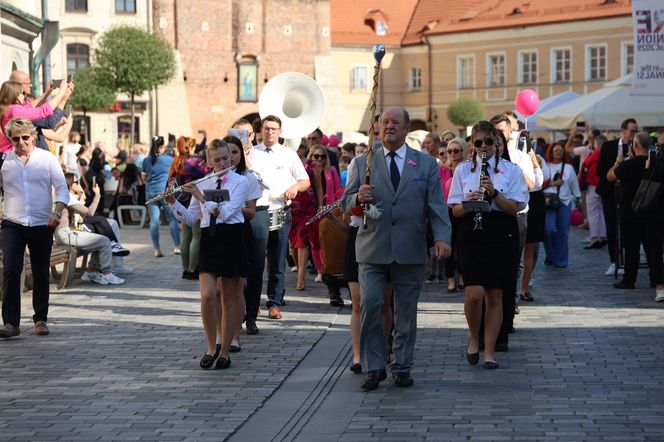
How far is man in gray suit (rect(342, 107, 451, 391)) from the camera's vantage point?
8.55 metres

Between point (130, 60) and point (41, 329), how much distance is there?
148ft

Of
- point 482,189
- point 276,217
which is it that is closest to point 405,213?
point 482,189

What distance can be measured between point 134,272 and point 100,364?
7693 millimetres

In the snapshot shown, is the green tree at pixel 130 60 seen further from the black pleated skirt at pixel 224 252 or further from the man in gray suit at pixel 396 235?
the man in gray suit at pixel 396 235

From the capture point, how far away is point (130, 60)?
5506 cm

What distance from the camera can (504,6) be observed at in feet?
237

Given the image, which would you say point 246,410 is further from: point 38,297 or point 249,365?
point 38,297

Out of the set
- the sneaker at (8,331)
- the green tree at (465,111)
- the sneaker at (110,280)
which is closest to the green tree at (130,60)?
the green tree at (465,111)

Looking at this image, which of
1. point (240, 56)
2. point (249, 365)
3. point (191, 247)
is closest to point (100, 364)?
point (249, 365)

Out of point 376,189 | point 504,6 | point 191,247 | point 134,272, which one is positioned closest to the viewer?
point 376,189

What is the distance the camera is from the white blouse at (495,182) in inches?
379

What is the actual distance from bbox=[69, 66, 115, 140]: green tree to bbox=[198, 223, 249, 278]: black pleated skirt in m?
45.8

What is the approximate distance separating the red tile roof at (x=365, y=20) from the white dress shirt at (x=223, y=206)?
71.1 meters

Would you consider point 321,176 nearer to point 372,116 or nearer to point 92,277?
point 92,277
